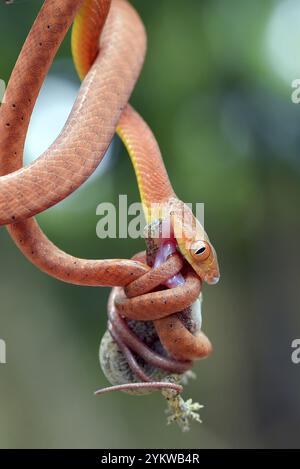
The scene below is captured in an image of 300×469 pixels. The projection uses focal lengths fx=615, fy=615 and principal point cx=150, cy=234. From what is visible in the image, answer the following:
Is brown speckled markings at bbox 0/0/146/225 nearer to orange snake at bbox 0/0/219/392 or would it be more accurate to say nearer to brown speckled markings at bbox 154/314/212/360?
orange snake at bbox 0/0/219/392

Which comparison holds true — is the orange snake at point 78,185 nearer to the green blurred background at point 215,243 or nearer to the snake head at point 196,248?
the snake head at point 196,248

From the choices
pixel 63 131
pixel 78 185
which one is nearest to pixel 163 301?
pixel 78 185

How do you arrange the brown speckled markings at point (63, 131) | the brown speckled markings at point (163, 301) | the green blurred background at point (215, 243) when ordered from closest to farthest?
1. the brown speckled markings at point (63, 131)
2. the brown speckled markings at point (163, 301)
3. the green blurred background at point (215, 243)

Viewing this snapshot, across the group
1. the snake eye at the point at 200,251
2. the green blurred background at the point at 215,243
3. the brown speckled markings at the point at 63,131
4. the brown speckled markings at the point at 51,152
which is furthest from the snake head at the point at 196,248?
the green blurred background at the point at 215,243

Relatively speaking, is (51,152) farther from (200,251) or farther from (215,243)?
(215,243)

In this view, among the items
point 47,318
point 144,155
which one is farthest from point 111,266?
point 47,318

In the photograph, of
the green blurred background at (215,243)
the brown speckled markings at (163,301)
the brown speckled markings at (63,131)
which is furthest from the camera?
the green blurred background at (215,243)
